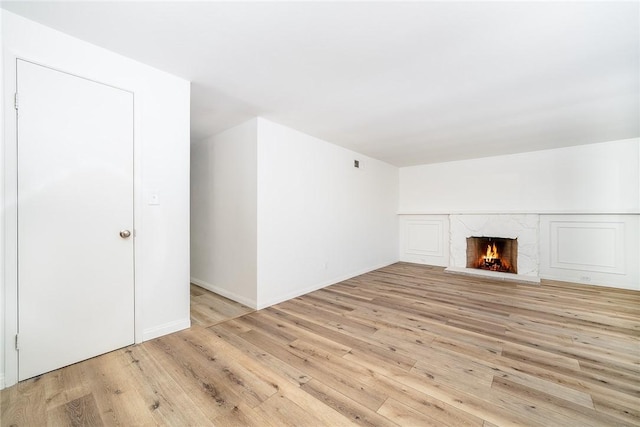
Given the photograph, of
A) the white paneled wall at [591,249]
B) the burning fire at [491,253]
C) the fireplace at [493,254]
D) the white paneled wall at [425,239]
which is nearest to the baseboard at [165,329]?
the white paneled wall at [425,239]

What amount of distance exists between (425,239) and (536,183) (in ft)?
7.71

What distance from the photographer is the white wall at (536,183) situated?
4105 mm

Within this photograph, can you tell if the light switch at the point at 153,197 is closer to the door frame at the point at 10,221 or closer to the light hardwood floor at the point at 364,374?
the door frame at the point at 10,221

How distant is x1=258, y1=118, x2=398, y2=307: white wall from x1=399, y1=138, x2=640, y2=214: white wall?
1.39 m

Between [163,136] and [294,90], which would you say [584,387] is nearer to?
[294,90]

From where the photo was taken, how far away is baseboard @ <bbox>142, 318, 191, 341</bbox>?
7.36ft

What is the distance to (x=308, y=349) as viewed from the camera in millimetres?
2166

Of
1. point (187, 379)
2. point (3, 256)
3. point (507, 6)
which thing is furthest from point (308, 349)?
point (507, 6)

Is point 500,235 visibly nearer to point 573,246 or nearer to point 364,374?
point 573,246

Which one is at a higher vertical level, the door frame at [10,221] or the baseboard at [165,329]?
the door frame at [10,221]

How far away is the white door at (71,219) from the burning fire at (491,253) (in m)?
6.06

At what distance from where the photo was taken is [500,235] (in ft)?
16.6

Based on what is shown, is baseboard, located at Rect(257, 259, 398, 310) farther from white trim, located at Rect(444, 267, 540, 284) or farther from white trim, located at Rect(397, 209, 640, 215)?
white trim, located at Rect(397, 209, 640, 215)

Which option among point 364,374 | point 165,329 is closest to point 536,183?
point 364,374
